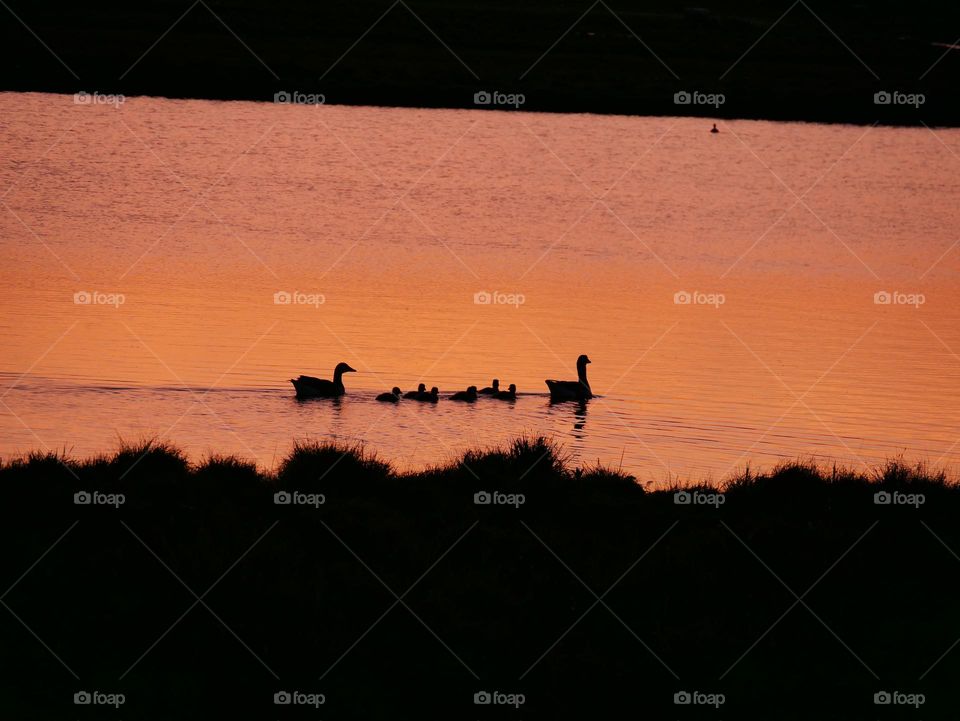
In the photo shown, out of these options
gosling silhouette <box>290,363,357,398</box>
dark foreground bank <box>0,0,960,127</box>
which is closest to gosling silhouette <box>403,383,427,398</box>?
gosling silhouette <box>290,363,357,398</box>

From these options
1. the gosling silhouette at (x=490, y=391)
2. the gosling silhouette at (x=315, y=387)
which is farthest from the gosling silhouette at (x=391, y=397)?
the gosling silhouette at (x=490, y=391)

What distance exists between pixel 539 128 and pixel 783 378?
41.2 metres

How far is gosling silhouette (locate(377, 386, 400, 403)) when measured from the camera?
21109 mm

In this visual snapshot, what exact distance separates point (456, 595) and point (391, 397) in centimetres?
1051

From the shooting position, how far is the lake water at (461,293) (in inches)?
766

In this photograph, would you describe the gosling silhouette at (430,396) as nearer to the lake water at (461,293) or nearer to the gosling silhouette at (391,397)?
the lake water at (461,293)

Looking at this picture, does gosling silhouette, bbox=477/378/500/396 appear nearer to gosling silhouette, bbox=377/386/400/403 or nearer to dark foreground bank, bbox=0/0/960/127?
gosling silhouette, bbox=377/386/400/403

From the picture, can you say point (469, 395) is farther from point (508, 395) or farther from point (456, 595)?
point (456, 595)

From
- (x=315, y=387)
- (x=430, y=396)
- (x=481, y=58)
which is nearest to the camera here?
(x=315, y=387)

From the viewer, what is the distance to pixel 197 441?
1744 cm

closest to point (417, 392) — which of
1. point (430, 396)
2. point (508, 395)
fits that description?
→ point (430, 396)

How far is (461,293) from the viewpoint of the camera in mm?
28703

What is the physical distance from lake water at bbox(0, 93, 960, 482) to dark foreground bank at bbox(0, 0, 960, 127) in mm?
11830

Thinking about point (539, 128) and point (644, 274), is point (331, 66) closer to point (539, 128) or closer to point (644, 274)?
point (539, 128)
